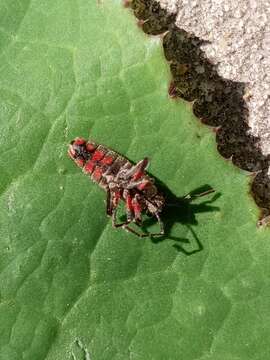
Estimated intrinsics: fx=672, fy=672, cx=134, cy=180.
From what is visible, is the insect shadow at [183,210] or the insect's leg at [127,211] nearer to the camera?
the insect shadow at [183,210]

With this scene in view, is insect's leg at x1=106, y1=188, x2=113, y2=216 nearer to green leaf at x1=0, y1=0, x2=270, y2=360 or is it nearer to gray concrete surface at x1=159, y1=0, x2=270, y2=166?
green leaf at x1=0, y1=0, x2=270, y2=360

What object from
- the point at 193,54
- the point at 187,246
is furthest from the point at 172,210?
the point at 193,54

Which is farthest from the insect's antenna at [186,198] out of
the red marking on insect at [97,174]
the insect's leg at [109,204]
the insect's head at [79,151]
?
the insect's head at [79,151]

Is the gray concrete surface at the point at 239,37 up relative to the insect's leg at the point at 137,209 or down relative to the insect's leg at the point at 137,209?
up

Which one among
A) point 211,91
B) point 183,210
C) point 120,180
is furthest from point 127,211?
point 211,91

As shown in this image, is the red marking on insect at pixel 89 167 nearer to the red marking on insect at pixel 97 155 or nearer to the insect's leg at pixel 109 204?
the red marking on insect at pixel 97 155

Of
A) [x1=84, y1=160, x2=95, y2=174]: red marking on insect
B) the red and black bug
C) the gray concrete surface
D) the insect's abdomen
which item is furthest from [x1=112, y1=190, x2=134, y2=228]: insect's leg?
the gray concrete surface

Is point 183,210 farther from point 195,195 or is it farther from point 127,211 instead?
point 127,211
